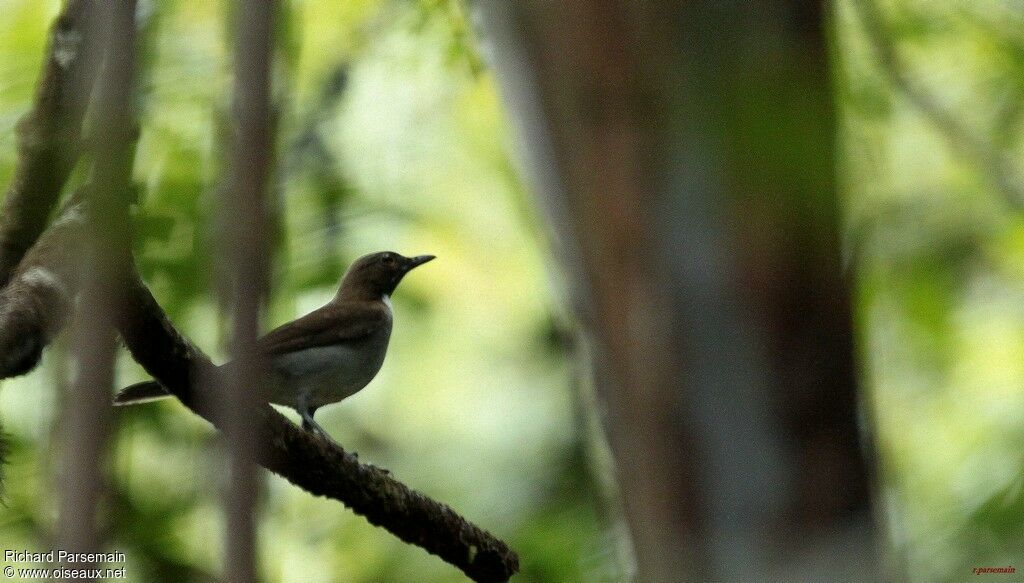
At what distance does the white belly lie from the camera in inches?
240

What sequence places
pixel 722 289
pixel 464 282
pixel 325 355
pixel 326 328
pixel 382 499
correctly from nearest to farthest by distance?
pixel 722 289 < pixel 382 499 < pixel 325 355 < pixel 326 328 < pixel 464 282

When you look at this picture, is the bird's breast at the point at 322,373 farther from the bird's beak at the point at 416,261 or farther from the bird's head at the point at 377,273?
the bird's beak at the point at 416,261

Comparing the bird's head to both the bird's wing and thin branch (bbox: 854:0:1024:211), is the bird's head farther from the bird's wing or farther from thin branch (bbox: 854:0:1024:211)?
thin branch (bbox: 854:0:1024:211)

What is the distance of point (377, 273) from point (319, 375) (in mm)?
1551

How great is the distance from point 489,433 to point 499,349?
6.98 feet

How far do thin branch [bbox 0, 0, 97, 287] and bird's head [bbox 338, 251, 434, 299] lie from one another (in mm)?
3643

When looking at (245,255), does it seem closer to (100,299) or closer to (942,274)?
(100,299)

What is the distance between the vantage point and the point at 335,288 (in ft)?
16.8

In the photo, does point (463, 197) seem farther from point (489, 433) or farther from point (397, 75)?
point (489, 433)

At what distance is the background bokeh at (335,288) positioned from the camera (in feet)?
10.4

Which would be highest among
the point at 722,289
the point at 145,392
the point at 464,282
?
the point at 464,282

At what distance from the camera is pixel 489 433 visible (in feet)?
21.4

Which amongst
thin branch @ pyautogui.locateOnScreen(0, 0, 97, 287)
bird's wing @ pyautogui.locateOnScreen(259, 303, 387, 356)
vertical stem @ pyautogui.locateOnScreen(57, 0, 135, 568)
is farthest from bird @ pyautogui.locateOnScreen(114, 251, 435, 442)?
vertical stem @ pyautogui.locateOnScreen(57, 0, 135, 568)

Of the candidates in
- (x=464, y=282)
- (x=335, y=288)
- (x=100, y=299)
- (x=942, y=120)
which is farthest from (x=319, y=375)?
(x=100, y=299)
